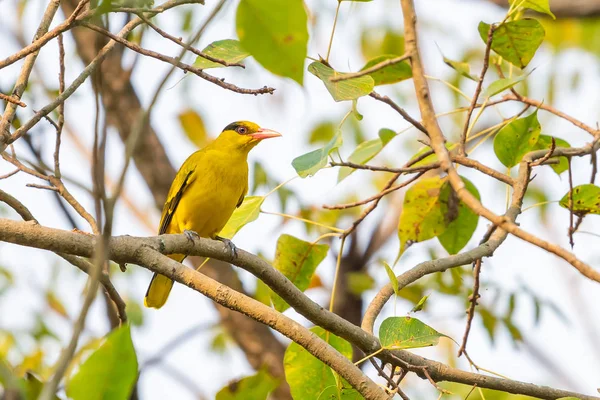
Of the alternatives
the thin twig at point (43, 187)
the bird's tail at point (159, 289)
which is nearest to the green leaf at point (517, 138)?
the thin twig at point (43, 187)

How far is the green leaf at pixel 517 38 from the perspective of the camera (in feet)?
8.61

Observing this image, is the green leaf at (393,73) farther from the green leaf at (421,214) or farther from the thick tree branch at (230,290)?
the thick tree branch at (230,290)

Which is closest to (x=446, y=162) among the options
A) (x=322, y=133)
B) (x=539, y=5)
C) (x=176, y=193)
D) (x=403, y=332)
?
(x=403, y=332)

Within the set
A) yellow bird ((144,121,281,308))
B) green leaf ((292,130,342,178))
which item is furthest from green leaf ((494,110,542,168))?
yellow bird ((144,121,281,308))

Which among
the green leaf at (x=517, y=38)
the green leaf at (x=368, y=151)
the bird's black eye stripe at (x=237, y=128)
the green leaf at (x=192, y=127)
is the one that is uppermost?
the green leaf at (x=192, y=127)

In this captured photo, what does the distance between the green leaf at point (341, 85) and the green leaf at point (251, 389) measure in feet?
2.57

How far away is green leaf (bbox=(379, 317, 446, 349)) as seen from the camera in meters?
2.12

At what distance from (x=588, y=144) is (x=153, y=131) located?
3.86 metres

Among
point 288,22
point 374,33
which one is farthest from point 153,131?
point 288,22

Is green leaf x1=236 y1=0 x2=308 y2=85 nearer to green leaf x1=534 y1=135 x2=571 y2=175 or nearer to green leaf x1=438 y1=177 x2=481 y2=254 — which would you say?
green leaf x1=438 y1=177 x2=481 y2=254

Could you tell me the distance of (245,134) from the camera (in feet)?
16.3

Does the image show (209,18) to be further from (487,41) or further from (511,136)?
(511,136)

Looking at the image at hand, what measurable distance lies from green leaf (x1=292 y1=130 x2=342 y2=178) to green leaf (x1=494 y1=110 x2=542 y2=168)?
669 millimetres

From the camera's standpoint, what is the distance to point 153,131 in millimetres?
5898
